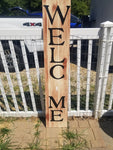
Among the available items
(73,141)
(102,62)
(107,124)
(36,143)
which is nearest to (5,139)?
(36,143)

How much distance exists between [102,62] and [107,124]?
113cm

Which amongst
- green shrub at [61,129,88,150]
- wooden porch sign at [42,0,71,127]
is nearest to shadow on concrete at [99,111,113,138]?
green shrub at [61,129,88,150]

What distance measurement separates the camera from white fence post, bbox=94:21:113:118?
1.95 meters

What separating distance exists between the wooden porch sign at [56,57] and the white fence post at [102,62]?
1.65 ft

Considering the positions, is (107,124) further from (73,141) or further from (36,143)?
(36,143)

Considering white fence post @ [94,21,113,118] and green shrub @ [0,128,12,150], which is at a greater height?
white fence post @ [94,21,113,118]

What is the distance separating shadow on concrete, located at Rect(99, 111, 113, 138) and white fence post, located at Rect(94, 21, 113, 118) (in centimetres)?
13

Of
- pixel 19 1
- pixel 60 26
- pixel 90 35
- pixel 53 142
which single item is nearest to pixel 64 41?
pixel 60 26

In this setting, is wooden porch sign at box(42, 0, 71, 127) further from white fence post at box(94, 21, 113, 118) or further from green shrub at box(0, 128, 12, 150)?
green shrub at box(0, 128, 12, 150)

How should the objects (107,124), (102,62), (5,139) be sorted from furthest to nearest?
(107,124), (5,139), (102,62)

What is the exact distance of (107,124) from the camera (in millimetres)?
2545

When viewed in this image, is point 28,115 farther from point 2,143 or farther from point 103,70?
point 103,70

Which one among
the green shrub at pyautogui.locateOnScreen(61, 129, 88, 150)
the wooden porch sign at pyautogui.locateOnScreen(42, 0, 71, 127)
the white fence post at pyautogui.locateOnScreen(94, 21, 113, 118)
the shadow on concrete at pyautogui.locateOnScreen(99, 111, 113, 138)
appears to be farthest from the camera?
the shadow on concrete at pyautogui.locateOnScreen(99, 111, 113, 138)

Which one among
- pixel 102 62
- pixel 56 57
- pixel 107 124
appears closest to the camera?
pixel 56 57
